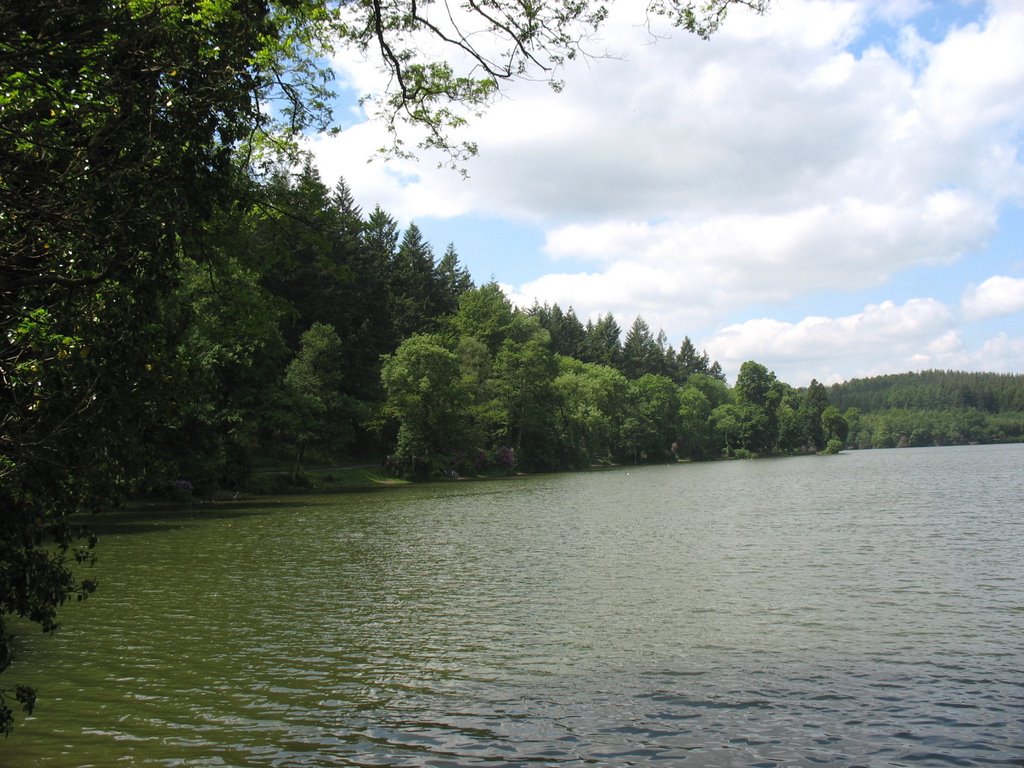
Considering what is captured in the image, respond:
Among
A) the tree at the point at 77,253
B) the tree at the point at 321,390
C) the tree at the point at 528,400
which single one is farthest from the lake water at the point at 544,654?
the tree at the point at 528,400

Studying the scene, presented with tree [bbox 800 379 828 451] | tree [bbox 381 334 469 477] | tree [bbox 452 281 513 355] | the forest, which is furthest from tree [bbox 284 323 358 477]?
tree [bbox 800 379 828 451]

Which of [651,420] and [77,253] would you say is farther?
[651,420]

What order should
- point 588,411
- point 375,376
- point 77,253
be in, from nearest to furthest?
1. point 77,253
2. point 375,376
3. point 588,411

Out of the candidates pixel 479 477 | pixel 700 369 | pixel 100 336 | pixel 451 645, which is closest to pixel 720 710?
pixel 451 645

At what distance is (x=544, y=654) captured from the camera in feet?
40.4

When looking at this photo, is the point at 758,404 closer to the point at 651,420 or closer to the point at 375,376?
the point at 651,420

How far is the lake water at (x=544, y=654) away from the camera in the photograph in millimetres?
8672

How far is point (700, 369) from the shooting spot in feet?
614

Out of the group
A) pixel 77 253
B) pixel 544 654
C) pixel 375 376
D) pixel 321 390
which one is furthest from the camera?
pixel 375 376

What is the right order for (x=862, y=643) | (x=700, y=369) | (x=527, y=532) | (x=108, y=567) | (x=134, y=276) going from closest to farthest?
(x=134, y=276), (x=862, y=643), (x=108, y=567), (x=527, y=532), (x=700, y=369)

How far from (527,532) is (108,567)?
13944 millimetres

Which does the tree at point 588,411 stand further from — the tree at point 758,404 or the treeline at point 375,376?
the tree at point 758,404

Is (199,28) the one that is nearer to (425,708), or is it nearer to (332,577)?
(425,708)

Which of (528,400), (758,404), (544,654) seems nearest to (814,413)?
(758,404)
